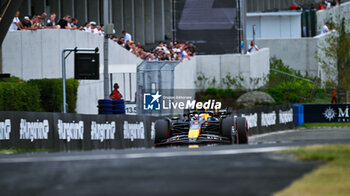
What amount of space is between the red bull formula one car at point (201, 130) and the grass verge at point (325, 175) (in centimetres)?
802

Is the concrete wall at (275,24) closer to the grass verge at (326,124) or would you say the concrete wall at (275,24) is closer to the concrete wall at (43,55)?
the grass verge at (326,124)

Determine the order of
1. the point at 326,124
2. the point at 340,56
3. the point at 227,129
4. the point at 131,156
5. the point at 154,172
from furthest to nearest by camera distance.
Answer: the point at 340,56, the point at 326,124, the point at 227,129, the point at 131,156, the point at 154,172

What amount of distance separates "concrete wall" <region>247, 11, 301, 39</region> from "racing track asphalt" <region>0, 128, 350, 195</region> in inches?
1717

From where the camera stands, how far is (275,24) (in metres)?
54.9

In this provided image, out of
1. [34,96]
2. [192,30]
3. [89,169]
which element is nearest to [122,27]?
[192,30]

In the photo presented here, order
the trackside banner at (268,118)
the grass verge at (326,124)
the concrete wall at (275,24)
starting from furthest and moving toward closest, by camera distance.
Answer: the concrete wall at (275,24), the grass verge at (326,124), the trackside banner at (268,118)

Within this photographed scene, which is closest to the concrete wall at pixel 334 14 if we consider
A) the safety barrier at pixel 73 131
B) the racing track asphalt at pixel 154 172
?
the safety barrier at pixel 73 131

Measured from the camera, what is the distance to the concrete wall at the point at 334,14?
54406 mm

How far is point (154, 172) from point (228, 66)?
33416 mm

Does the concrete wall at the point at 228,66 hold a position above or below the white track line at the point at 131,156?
above

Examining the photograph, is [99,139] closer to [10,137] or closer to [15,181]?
[10,137]

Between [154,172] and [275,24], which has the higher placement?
[275,24]

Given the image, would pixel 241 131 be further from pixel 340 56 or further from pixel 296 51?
pixel 296 51

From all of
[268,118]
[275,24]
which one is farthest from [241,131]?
[275,24]
